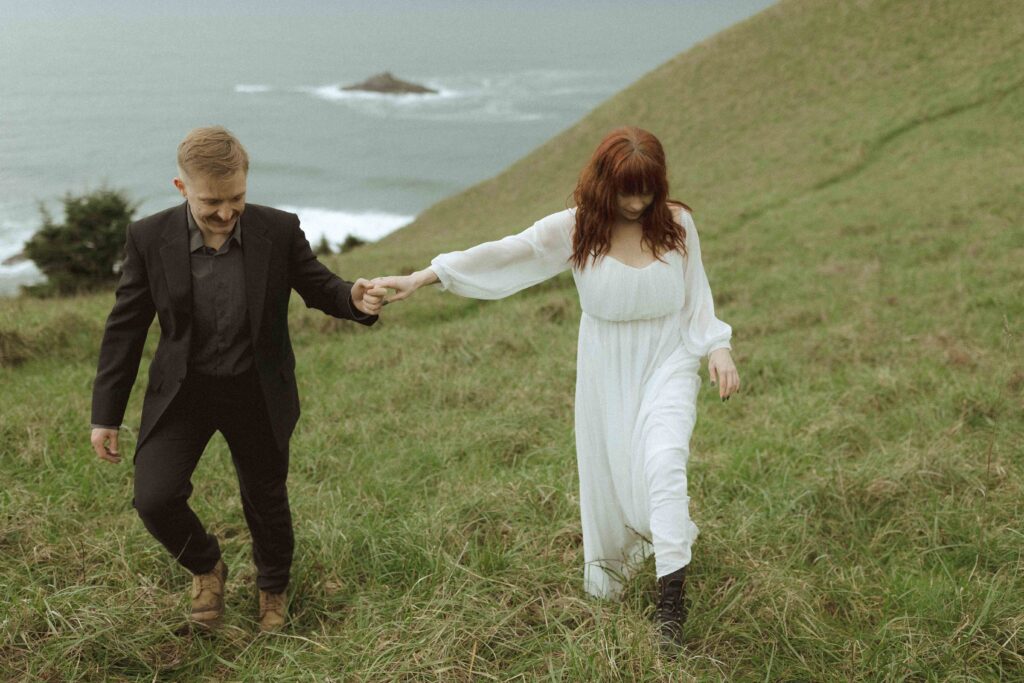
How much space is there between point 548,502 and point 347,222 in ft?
167

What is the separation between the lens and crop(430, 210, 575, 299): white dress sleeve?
415 centimetres

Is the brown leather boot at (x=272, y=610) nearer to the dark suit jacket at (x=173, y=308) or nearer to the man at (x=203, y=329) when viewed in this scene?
the man at (x=203, y=329)

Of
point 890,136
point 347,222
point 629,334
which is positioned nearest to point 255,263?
point 629,334

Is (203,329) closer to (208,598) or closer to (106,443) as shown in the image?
(106,443)

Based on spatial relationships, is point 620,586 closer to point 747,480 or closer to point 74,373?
point 747,480

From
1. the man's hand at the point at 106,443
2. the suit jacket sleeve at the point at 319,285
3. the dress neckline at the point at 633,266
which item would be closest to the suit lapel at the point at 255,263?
the suit jacket sleeve at the point at 319,285

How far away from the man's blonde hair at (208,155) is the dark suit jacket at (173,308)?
0.28 meters

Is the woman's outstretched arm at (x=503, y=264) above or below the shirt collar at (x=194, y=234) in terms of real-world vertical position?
below

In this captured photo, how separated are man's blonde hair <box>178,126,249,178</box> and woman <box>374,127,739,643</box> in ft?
2.92

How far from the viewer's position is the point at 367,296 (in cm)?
393

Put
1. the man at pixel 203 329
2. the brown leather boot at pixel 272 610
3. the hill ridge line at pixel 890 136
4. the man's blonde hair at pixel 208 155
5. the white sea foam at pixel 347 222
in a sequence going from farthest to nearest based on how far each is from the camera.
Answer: the white sea foam at pixel 347 222 < the hill ridge line at pixel 890 136 < the brown leather boot at pixel 272 610 < the man at pixel 203 329 < the man's blonde hair at pixel 208 155

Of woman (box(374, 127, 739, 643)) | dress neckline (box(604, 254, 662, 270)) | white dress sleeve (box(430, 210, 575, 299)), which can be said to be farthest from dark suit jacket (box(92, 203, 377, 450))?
dress neckline (box(604, 254, 662, 270))

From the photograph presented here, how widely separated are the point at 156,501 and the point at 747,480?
11.8ft

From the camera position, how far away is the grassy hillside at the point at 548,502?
363cm
